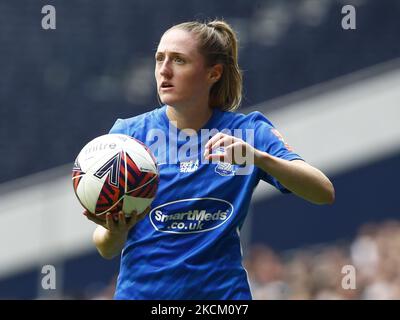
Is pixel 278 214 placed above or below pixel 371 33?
below

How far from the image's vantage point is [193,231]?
3996 mm

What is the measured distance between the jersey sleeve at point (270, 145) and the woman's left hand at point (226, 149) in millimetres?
323

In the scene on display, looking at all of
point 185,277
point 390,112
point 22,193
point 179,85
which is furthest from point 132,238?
point 390,112

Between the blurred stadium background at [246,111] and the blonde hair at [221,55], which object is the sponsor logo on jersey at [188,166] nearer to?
the blonde hair at [221,55]

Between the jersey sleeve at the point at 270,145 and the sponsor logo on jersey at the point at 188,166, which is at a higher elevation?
the jersey sleeve at the point at 270,145

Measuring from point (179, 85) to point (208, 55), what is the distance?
22 centimetres

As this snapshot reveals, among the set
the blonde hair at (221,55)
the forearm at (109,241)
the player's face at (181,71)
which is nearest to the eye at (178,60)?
the player's face at (181,71)

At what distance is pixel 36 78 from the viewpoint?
9500 millimetres

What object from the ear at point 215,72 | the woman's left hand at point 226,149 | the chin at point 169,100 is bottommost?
the woman's left hand at point 226,149

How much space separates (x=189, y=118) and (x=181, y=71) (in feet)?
0.62

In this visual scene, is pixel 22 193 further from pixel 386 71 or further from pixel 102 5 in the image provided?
pixel 386 71

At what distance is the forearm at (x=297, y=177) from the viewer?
387cm

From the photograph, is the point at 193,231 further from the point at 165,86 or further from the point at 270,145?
the point at 165,86

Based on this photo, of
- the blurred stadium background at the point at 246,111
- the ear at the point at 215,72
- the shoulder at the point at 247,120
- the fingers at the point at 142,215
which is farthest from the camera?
the blurred stadium background at the point at 246,111
